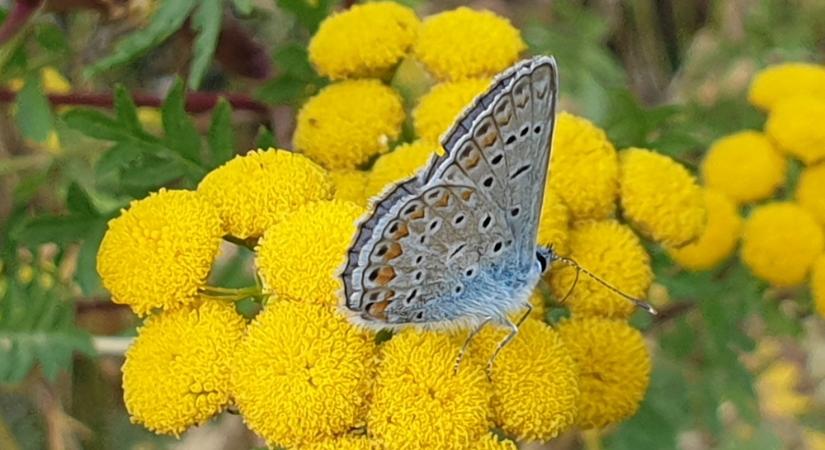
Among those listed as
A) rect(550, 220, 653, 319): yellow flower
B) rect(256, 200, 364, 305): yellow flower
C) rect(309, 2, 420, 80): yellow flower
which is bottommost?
rect(550, 220, 653, 319): yellow flower

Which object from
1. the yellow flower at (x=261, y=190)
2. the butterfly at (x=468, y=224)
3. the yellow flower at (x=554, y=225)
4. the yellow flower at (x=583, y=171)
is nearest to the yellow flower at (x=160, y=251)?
the yellow flower at (x=261, y=190)

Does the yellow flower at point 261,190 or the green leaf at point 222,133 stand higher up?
the yellow flower at point 261,190

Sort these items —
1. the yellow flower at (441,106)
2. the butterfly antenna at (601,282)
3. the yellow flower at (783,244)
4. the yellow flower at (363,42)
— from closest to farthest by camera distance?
the butterfly antenna at (601,282), the yellow flower at (441,106), the yellow flower at (363,42), the yellow flower at (783,244)

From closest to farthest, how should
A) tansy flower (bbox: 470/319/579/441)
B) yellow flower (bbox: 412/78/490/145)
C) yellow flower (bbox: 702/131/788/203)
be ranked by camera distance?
tansy flower (bbox: 470/319/579/441) < yellow flower (bbox: 412/78/490/145) < yellow flower (bbox: 702/131/788/203)

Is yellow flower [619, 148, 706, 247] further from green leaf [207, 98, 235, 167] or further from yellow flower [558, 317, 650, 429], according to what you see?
green leaf [207, 98, 235, 167]

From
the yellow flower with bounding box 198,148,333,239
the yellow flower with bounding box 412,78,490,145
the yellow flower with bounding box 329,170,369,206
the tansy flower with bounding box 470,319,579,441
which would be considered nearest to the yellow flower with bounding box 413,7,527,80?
the yellow flower with bounding box 412,78,490,145

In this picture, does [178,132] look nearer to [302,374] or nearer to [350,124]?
[350,124]

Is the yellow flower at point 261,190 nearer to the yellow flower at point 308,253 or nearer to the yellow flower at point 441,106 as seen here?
the yellow flower at point 308,253

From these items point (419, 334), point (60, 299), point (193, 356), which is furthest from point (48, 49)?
point (419, 334)
